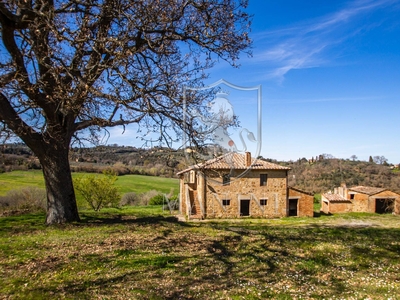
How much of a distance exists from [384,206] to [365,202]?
7.18 ft

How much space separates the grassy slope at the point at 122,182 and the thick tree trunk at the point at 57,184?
1997cm

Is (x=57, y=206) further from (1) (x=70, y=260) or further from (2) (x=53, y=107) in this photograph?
(1) (x=70, y=260)

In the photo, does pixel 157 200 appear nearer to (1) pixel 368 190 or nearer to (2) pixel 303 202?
(2) pixel 303 202

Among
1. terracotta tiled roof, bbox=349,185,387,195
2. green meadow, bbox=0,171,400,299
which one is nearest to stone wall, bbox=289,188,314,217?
terracotta tiled roof, bbox=349,185,387,195

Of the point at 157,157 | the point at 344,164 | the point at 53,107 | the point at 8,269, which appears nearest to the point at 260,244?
the point at 157,157

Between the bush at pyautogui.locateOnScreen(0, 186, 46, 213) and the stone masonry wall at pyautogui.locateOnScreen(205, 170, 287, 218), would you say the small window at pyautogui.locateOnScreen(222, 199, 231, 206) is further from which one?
the bush at pyautogui.locateOnScreen(0, 186, 46, 213)

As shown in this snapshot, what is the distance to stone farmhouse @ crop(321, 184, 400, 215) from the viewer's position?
1384 inches

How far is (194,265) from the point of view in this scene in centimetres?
591

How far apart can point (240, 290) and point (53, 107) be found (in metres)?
8.03

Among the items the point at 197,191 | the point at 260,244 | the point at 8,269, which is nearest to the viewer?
the point at 8,269

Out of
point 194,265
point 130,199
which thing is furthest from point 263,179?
point 194,265

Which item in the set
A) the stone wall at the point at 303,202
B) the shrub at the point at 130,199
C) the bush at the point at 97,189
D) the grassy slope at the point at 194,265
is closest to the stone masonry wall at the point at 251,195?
the stone wall at the point at 303,202

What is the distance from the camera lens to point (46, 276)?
532 centimetres

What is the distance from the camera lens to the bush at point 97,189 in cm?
2806
